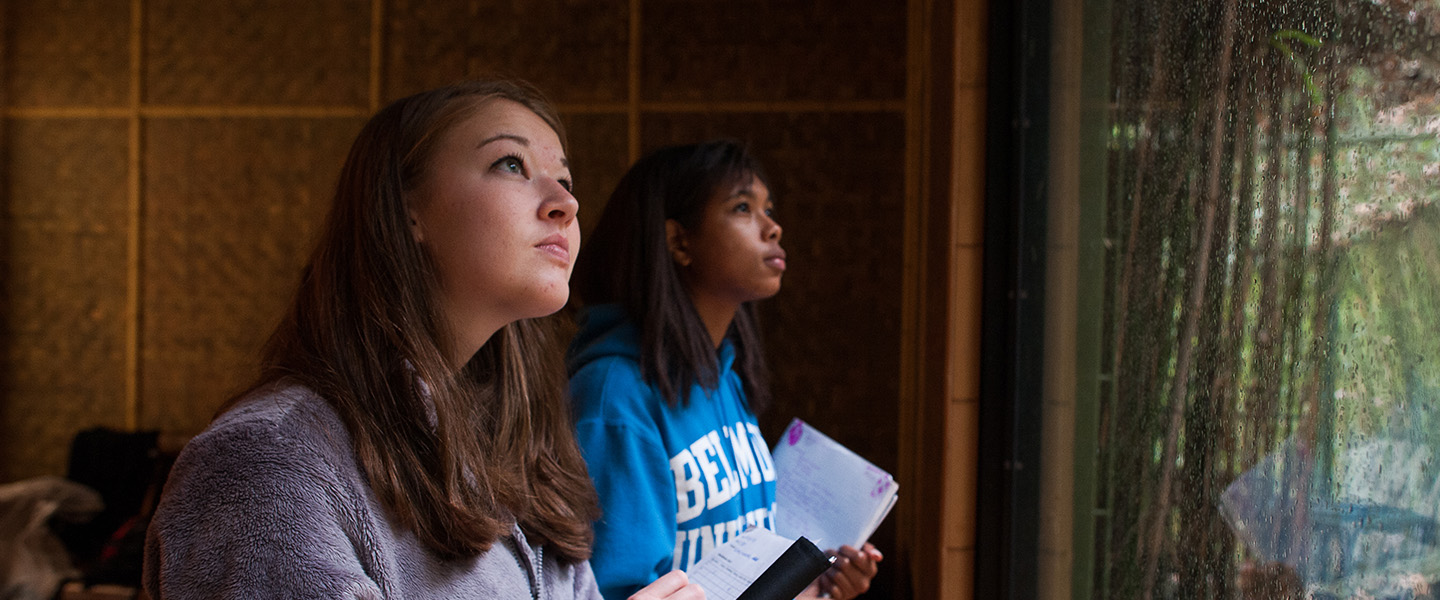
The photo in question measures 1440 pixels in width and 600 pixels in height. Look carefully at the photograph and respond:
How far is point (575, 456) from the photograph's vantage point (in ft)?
4.15

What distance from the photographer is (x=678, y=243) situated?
1814 mm

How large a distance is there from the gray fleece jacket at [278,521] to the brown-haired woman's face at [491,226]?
21cm

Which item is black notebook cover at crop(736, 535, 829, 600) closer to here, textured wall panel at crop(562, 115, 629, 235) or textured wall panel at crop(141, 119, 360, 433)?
textured wall panel at crop(562, 115, 629, 235)

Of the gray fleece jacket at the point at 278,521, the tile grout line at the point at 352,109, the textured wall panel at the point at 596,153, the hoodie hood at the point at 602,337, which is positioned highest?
the tile grout line at the point at 352,109

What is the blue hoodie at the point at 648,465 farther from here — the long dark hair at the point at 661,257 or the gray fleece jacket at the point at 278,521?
the gray fleece jacket at the point at 278,521

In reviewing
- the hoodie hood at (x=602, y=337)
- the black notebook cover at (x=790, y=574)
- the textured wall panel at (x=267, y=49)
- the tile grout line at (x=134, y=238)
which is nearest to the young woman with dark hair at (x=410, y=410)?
the black notebook cover at (x=790, y=574)

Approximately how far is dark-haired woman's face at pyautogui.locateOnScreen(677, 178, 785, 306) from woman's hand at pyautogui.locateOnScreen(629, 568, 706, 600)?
749 millimetres

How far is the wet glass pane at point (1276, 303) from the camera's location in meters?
0.66

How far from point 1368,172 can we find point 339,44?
4.11 m

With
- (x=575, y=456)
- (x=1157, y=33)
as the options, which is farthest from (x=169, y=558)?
(x=1157, y=33)

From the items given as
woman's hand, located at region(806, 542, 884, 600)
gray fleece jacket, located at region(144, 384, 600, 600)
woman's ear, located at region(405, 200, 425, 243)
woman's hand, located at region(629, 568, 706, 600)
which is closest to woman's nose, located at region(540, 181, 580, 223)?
woman's ear, located at region(405, 200, 425, 243)

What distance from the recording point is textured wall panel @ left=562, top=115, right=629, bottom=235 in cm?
395

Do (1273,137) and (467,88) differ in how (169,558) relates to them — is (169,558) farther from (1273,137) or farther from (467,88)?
(1273,137)

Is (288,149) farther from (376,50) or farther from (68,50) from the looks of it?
(68,50)
